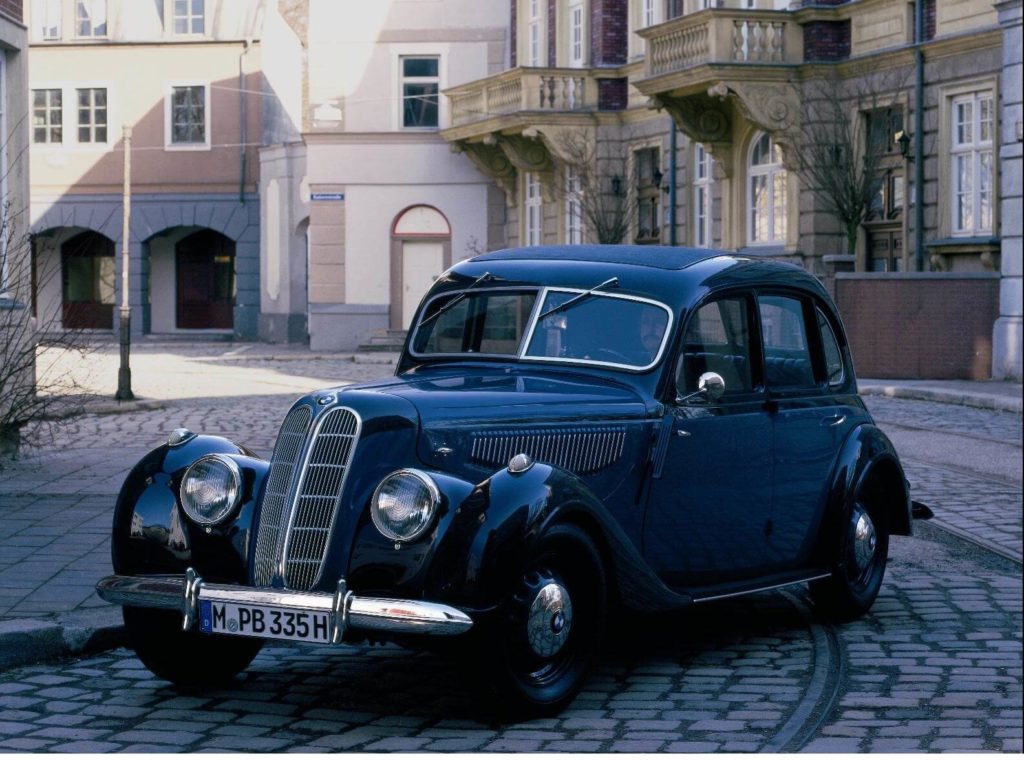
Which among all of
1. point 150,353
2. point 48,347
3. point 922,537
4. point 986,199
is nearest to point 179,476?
point 922,537

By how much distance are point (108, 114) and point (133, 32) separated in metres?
2.56

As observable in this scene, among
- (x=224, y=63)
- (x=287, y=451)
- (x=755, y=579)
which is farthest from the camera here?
(x=224, y=63)

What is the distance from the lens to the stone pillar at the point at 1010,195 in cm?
2516

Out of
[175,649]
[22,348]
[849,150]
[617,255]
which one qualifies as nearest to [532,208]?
[849,150]

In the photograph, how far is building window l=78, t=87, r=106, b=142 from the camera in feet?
169

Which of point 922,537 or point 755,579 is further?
point 922,537

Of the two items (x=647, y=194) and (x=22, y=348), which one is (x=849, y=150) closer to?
(x=647, y=194)

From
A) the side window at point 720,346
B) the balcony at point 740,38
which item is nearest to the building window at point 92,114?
the balcony at point 740,38

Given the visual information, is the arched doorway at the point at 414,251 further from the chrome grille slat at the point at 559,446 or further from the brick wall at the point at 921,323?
the chrome grille slat at the point at 559,446

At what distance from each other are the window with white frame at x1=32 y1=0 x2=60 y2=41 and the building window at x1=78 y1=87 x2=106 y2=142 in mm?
1924

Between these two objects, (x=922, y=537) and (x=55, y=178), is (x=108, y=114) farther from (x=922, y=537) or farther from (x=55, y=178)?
(x=922, y=537)

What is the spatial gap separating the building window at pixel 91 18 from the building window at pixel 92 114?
1.73m

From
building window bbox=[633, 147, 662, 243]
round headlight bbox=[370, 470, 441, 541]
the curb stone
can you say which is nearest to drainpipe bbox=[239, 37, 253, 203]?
building window bbox=[633, 147, 662, 243]

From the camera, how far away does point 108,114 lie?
5141 cm
